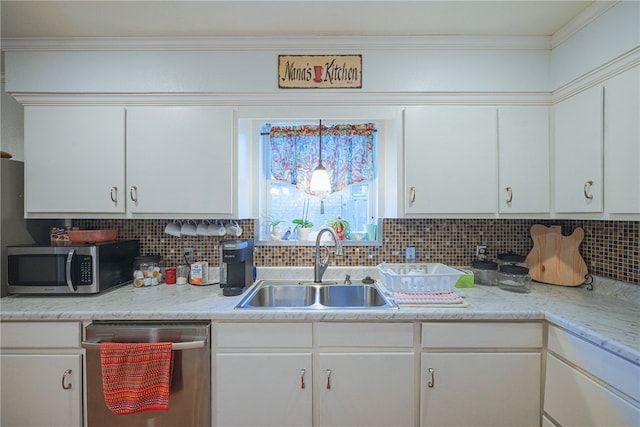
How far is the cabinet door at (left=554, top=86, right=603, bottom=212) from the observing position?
140cm

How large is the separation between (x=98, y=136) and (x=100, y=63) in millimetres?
444

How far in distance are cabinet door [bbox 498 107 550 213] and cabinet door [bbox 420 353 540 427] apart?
2.97 ft

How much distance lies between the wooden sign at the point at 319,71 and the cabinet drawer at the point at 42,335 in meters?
1.75

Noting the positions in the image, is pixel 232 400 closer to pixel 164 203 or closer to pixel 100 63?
pixel 164 203

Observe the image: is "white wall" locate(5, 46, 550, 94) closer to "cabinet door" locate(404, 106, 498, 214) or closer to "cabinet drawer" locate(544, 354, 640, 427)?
"cabinet door" locate(404, 106, 498, 214)

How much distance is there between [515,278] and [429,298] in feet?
2.26

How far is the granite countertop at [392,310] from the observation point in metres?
1.25

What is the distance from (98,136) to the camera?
65.8 inches

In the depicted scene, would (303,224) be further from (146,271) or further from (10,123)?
(10,123)

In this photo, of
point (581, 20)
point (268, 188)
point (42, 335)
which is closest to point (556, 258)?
point (581, 20)

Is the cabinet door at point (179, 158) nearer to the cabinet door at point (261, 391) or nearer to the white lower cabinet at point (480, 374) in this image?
the cabinet door at point (261, 391)

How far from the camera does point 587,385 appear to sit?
113 cm

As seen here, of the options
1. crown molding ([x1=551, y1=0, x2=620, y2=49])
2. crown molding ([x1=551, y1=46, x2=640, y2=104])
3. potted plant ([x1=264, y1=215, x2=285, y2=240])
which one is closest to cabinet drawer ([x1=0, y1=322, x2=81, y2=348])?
potted plant ([x1=264, y1=215, x2=285, y2=240])

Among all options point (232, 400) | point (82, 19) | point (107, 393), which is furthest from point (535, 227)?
point (82, 19)
